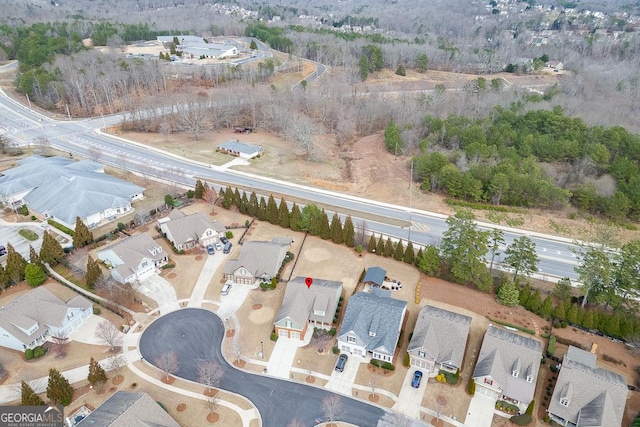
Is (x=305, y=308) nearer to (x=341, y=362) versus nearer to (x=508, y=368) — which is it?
(x=341, y=362)

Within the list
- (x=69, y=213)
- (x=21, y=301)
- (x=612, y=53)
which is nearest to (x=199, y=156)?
(x=69, y=213)

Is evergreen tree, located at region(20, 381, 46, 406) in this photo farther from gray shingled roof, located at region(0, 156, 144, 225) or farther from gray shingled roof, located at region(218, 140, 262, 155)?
gray shingled roof, located at region(218, 140, 262, 155)

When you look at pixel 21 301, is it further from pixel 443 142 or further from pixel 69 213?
pixel 443 142

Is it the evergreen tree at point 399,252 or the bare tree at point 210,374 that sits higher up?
the evergreen tree at point 399,252

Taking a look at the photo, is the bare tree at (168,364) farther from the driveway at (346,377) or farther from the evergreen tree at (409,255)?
the evergreen tree at (409,255)

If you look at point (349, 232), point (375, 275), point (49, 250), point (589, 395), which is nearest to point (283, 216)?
point (349, 232)

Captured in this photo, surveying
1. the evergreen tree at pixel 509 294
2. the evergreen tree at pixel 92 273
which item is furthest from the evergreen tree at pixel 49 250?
the evergreen tree at pixel 509 294

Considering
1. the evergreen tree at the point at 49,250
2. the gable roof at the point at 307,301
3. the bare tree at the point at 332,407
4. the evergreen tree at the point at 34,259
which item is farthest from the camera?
the evergreen tree at the point at 49,250
